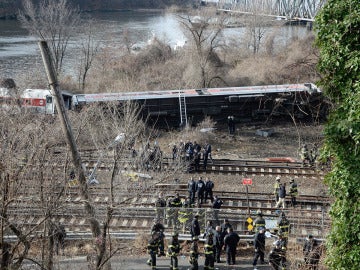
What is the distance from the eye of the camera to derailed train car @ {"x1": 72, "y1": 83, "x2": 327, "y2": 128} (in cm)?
2562

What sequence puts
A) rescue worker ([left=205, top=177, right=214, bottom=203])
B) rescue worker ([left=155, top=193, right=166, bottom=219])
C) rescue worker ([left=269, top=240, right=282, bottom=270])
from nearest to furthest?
rescue worker ([left=269, top=240, right=282, bottom=270]) < rescue worker ([left=155, top=193, right=166, bottom=219]) < rescue worker ([left=205, top=177, right=214, bottom=203])

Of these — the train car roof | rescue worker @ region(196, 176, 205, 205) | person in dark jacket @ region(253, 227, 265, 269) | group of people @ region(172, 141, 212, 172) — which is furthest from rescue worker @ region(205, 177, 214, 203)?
the train car roof

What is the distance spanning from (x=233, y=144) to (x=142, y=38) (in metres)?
35.4

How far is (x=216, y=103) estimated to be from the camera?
26.5m

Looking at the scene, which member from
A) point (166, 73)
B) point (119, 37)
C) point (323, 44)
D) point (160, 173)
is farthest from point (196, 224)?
point (119, 37)

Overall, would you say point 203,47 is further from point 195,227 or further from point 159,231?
point 159,231

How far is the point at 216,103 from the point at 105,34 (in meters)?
34.3

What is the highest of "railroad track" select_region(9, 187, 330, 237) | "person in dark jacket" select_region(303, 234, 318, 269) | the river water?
the river water

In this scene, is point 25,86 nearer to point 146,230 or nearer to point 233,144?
point 233,144

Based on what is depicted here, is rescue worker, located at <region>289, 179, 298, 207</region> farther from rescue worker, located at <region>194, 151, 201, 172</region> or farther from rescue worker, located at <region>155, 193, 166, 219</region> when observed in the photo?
rescue worker, located at <region>194, 151, 201, 172</region>

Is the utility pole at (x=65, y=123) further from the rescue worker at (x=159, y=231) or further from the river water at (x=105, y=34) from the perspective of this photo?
the river water at (x=105, y=34)

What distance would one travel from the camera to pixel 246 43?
146 ft

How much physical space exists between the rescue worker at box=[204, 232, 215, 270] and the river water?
88.5ft

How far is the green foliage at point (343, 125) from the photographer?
26.8ft
